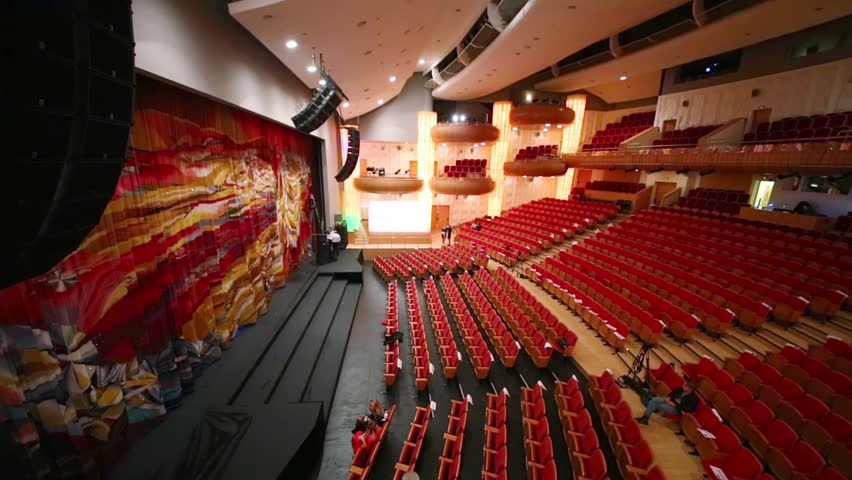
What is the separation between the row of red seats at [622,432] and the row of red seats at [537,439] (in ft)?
1.94

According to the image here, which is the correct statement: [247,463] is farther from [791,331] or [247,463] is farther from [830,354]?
[791,331]

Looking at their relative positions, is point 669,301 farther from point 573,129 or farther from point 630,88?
point 630,88

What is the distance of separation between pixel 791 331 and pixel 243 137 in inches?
326

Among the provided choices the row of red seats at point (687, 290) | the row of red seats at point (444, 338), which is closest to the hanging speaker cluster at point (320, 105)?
the row of red seats at point (444, 338)

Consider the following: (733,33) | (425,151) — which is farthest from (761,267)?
(425,151)

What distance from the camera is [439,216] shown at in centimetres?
1430

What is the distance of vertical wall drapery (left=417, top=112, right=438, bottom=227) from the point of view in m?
12.6

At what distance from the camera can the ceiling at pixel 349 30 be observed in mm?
3467

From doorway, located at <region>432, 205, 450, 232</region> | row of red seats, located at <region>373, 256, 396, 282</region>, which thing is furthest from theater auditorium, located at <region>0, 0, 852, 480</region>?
doorway, located at <region>432, 205, 450, 232</region>

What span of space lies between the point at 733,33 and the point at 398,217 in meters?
9.21

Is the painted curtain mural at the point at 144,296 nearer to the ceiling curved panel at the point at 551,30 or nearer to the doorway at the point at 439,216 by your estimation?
the ceiling curved panel at the point at 551,30

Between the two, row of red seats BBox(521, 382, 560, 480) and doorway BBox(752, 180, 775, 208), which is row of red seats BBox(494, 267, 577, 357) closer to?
row of red seats BBox(521, 382, 560, 480)

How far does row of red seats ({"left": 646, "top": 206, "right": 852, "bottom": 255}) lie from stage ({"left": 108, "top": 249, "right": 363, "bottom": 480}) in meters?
8.08

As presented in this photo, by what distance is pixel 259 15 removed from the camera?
3.51m
